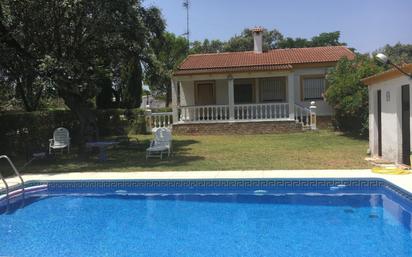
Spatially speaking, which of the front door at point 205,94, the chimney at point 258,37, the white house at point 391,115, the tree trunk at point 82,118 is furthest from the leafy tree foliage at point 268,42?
the white house at point 391,115

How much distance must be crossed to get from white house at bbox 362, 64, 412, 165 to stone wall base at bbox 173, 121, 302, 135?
9075mm

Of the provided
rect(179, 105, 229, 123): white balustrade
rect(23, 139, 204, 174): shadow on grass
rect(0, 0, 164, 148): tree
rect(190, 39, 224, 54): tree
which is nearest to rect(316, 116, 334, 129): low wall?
rect(179, 105, 229, 123): white balustrade

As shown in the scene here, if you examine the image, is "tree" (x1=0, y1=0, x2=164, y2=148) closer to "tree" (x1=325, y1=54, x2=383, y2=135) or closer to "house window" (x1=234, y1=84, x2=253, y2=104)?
"tree" (x1=325, y1=54, x2=383, y2=135)

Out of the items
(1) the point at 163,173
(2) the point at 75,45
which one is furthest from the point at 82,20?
(1) the point at 163,173

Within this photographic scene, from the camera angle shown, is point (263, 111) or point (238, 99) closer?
point (263, 111)

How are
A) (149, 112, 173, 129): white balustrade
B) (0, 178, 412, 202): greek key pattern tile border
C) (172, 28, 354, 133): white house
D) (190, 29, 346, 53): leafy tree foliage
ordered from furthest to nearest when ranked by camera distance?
1. (190, 29, 346, 53): leafy tree foliage
2. (149, 112, 173, 129): white balustrade
3. (172, 28, 354, 133): white house
4. (0, 178, 412, 202): greek key pattern tile border

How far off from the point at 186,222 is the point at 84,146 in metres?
9.46

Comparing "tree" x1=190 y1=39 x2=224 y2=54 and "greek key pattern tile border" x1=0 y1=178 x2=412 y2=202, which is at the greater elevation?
"tree" x1=190 y1=39 x2=224 y2=54

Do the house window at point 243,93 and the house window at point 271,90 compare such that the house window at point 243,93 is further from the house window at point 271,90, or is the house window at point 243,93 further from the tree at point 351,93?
the tree at point 351,93

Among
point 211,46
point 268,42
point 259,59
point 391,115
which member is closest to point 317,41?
point 268,42

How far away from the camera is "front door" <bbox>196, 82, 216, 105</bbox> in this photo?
27.9 meters

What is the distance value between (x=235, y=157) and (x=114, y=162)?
411 centimetres

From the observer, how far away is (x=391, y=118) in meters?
12.6

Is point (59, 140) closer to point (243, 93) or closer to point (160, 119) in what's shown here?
point (160, 119)
